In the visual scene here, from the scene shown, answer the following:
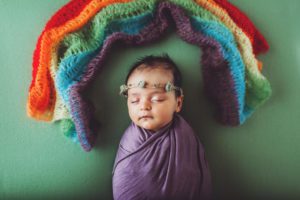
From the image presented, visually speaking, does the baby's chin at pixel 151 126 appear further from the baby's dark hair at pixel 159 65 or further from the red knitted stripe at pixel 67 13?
the red knitted stripe at pixel 67 13

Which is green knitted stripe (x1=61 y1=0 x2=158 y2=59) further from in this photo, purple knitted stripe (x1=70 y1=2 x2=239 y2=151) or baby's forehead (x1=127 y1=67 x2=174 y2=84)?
baby's forehead (x1=127 y1=67 x2=174 y2=84)

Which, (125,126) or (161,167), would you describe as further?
(125,126)

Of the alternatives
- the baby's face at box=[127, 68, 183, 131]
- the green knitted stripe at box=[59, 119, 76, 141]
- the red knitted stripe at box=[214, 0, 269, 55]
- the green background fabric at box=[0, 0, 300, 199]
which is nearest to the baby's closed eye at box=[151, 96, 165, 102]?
the baby's face at box=[127, 68, 183, 131]

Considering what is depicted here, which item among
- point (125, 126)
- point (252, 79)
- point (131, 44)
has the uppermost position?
point (131, 44)

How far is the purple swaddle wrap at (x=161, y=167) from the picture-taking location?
78cm

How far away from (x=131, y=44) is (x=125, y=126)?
243mm

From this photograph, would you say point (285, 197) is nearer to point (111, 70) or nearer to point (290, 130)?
point (290, 130)

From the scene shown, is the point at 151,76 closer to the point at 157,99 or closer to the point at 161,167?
the point at 157,99

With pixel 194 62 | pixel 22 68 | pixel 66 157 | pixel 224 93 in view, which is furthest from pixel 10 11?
pixel 224 93

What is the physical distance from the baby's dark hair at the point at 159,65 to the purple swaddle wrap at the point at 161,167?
A: 132 millimetres

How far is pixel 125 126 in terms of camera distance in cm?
93

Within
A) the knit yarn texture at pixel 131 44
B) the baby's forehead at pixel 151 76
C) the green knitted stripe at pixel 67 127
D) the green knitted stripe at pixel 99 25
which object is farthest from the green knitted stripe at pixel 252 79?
the green knitted stripe at pixel 67 127

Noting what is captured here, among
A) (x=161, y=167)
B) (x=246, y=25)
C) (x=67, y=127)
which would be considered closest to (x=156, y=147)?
(x=161, y=167)

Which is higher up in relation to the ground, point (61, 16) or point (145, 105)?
point (61, 16)
